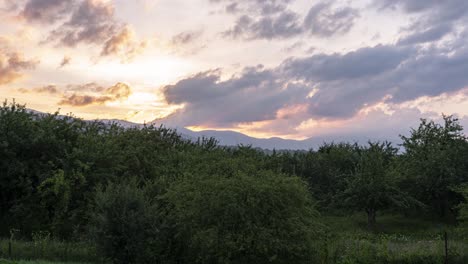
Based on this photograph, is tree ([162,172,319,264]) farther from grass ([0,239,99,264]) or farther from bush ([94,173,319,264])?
grass ([0,239,99,264])

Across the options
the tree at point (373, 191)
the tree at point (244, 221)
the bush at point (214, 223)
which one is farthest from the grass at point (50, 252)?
the tree at point (373, 191)

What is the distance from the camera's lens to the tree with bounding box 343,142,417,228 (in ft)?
151

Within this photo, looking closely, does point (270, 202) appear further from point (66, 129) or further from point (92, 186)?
point (66, 129)

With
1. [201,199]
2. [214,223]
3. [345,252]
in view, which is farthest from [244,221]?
[345,252]

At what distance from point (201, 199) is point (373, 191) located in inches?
1087

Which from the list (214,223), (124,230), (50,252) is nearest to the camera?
(214,223)

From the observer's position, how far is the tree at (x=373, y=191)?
4594cm

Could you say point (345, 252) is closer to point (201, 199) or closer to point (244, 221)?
point (244, 221)

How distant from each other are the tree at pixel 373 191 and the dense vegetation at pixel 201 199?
12 cm

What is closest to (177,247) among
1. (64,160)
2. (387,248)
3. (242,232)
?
(242,232)

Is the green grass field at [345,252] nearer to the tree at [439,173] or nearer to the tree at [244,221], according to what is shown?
the tree at [244,221]

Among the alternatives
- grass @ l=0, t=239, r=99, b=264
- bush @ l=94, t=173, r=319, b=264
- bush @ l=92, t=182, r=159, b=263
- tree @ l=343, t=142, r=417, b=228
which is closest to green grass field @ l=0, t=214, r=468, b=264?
grass @ l=0, t=239, r=99, b=264

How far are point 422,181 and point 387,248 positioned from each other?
26.0m

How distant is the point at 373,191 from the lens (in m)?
46.0
